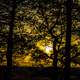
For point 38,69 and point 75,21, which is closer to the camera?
point 75,21

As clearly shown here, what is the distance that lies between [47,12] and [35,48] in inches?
86.3

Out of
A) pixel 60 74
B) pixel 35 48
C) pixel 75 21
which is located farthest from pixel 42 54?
pixel 75 21

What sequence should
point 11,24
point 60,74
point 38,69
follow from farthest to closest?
point 38,69 → point 60,74 → point 11,24

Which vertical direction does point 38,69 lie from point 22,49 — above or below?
below

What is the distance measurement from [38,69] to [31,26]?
2744 mm

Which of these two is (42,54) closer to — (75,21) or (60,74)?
(60,74)

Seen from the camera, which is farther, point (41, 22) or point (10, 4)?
point (41, 22)

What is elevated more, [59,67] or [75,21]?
[75,21]

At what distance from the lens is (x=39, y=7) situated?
16.3 meters

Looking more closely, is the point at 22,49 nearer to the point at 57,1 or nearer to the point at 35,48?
the point at 35,48

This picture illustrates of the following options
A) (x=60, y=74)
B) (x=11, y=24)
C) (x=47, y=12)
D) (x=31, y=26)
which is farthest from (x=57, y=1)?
(x=60, y=74)

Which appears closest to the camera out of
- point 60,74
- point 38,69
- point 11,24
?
point 11,24

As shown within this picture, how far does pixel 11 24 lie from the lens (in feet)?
49.1

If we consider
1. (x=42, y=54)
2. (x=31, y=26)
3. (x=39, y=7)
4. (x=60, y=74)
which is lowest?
(x=60, y=74)
